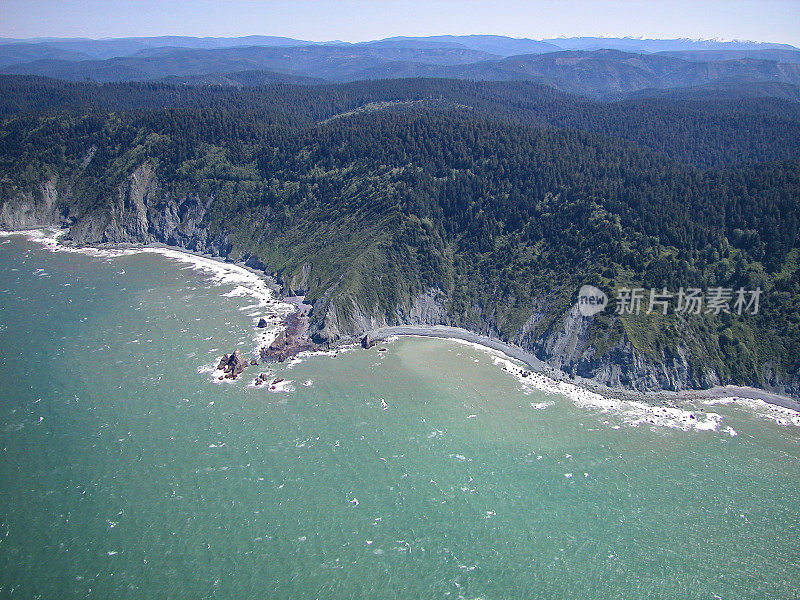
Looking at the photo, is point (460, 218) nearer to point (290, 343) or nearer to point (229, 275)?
point (290, 343)

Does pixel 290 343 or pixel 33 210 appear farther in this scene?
pixel 33 210

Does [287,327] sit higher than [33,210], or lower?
lower

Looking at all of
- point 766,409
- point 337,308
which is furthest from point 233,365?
point 766,409

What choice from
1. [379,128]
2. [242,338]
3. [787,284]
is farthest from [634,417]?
[379,128]

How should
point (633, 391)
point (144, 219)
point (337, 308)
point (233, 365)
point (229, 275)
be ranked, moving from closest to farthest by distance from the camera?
point (633, 391), point (233, 365), point (337, 308), point (229, 275), point (144, 219)

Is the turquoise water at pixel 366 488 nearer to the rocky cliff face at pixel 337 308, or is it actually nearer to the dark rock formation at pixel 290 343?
the dark rock formation at pixel 290 343

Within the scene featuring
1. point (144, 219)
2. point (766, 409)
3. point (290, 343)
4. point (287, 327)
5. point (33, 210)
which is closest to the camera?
point (766, 409)

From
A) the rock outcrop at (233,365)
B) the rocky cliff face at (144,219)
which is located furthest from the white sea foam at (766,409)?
the rocky cliff face at (144,219)
